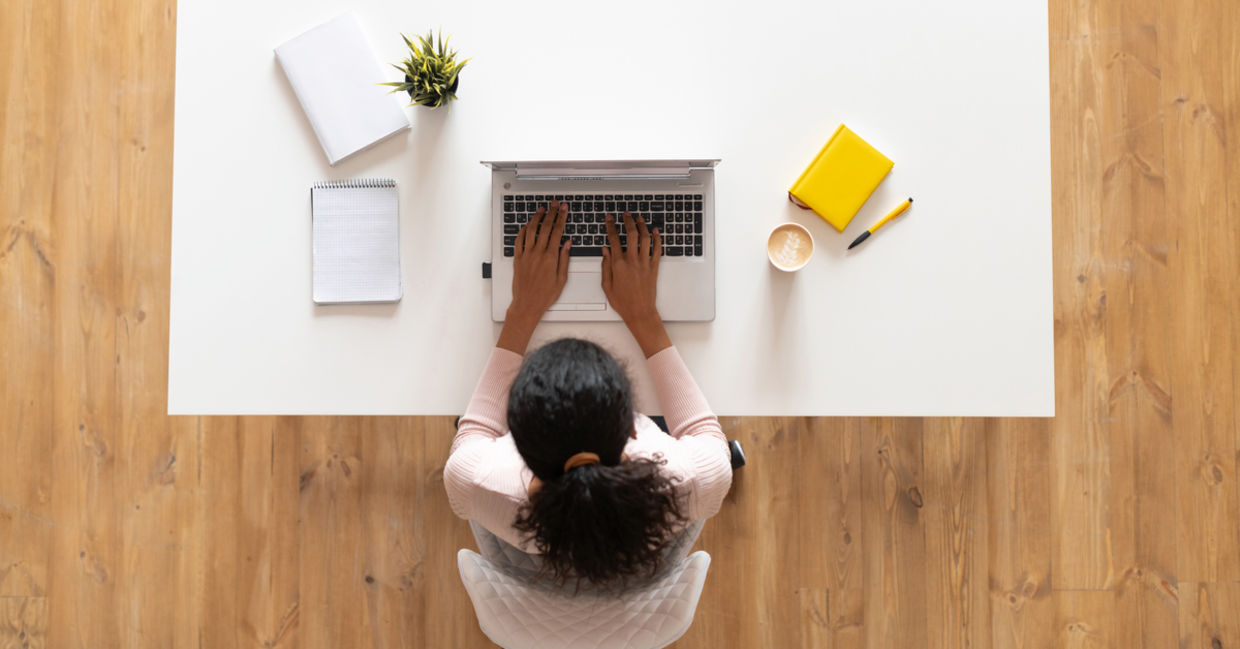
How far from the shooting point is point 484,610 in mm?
899

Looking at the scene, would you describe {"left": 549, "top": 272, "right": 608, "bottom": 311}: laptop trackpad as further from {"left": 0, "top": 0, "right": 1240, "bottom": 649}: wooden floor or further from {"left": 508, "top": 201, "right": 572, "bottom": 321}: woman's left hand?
{"left": 0, "top": 0, "right": 1240, "bottom": 649}: wooden floor

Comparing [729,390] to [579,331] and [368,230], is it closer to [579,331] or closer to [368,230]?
[579,331]

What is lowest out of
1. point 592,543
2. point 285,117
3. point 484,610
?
point 484,610

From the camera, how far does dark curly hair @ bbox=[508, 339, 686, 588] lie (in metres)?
0.74

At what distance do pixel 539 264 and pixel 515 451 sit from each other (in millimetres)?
263

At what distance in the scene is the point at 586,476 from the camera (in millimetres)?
728

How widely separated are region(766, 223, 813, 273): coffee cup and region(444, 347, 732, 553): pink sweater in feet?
0.67

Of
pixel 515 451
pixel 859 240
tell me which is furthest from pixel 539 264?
pixel 859 240

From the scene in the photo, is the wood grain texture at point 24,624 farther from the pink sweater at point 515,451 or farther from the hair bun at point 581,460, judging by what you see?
the hair bun at point 581,460

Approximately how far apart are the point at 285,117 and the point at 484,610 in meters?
0.77

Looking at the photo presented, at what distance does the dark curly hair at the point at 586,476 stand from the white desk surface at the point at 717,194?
0.18 m

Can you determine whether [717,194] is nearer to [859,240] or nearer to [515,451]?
[859,240]

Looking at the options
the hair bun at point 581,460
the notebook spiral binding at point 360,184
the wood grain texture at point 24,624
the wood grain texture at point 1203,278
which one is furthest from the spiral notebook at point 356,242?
the wood grain texture at point 1203,278

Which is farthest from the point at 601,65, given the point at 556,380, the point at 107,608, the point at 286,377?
the point at 107,608
